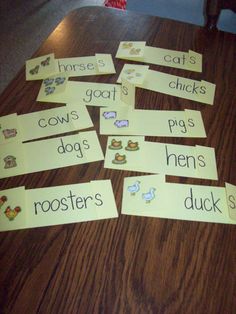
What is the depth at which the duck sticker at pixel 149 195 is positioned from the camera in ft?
1.92

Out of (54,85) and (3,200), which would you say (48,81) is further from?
(3,200)

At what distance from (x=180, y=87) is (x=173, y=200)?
34 centimetres

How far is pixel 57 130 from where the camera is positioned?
0.71 m

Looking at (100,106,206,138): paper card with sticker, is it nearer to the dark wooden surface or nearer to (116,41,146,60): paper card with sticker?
the dark wooden surface

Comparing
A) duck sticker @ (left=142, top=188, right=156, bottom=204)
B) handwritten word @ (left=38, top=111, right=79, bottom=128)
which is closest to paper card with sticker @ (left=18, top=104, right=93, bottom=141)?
handwritten word @ (left=38, top=111, right=79, bottom=128)

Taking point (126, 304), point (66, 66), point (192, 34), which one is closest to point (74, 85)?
point (66, 66)

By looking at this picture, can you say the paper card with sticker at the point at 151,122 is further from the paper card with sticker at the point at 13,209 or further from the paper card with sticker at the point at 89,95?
the paper card with sticker at the point at 13,209

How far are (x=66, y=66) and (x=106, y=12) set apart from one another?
303mm

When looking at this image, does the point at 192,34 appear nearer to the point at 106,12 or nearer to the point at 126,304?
the point at 106,12

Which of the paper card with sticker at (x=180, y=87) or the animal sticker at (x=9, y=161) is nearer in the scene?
the animal sticker at (x=9, y=161)

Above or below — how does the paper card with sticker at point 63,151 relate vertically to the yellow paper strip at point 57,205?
above

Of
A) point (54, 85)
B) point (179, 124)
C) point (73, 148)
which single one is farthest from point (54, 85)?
point (179, 124)

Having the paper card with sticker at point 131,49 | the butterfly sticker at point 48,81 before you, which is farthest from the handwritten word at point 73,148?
the paper card with sticker at point 131,49

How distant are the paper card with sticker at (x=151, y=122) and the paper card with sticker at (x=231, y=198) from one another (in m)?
0.13
